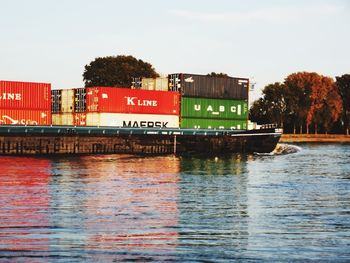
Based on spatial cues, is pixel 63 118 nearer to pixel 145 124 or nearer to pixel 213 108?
pixel 145 124

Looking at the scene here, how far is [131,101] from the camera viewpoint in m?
83.7

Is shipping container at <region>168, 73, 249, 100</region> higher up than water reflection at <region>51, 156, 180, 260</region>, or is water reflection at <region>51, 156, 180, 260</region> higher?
shipping container at <region>168, 73, 249, 100</region>

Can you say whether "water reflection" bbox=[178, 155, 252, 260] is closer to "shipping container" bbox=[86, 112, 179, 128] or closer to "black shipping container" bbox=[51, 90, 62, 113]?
"shipping container" bbox=[86, 112, 179, 128]

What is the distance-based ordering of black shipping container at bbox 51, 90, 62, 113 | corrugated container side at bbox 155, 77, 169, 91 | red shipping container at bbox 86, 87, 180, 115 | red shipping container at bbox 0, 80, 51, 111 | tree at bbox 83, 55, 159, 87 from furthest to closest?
tree at bbox 83, 55, 159, 87, corrugated container side at bbox 155, 77, 169, 91, black shipping container at bbox 51, 90, 62, 113, red shipping container at bbox 86, 87, 180, 115, red shipping container at bbox 0, 80, 51, 111

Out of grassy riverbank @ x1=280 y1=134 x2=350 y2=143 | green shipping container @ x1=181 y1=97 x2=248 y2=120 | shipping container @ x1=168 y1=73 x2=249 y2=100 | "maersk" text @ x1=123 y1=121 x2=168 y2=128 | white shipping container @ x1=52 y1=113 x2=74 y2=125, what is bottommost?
grassy riverbank @ x1=280 y1=134 x2=350 y2=143

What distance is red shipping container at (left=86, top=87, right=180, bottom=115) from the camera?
8238 centimetres

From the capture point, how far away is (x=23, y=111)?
3056 inches

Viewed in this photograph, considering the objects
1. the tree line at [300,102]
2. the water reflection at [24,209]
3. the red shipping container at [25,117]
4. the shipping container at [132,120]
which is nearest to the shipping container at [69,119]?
the shipping container at [132,120]

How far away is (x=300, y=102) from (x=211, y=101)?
6160 centimetres

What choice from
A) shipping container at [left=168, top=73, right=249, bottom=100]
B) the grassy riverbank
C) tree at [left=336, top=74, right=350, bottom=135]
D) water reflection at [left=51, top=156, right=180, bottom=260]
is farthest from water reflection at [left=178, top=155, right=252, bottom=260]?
tree at [left=336, top=74, right=350, bottom=135]

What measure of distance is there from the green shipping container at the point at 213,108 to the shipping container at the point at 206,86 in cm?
66

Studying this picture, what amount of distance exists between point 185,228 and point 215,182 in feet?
72.5

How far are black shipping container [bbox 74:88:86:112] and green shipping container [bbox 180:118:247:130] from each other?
12.6m

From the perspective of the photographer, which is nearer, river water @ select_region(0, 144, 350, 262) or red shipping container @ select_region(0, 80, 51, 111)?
river water @ select_region(0, 144, 350, 262)
